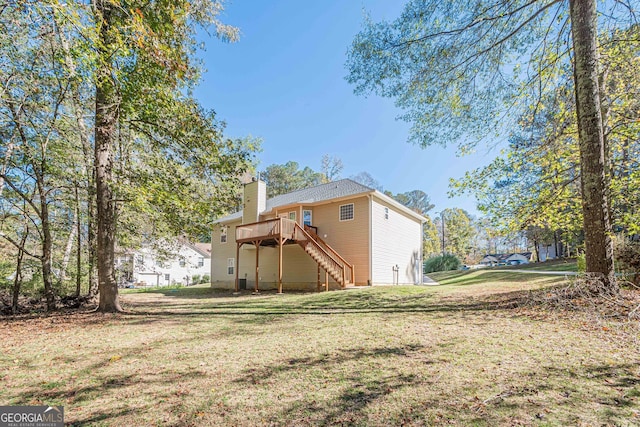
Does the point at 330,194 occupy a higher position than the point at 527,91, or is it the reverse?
the point at 527,91

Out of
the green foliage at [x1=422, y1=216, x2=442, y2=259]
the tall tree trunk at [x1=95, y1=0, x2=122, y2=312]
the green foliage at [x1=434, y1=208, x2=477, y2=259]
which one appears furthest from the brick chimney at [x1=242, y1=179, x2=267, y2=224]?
the green foliage at [x1=434, y1=208, x2=477, y2=259]

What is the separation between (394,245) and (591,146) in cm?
1147

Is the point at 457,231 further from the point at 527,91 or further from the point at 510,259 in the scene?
the point at 527,91

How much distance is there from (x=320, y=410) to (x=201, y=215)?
6.84 m

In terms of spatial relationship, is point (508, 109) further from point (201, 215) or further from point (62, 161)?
point (62, 161)

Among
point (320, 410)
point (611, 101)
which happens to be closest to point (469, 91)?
point (611, 101)

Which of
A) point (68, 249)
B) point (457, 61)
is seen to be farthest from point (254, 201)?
point (457, 61)

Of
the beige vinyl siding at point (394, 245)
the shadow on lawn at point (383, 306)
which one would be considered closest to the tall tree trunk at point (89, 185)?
the shadow on lawn at point (383, 306)

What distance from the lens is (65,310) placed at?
8867 millimetres

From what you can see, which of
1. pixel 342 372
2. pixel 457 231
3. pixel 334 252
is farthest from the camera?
pixel 457 231

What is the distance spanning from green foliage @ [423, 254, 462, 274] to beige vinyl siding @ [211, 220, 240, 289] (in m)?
21.6

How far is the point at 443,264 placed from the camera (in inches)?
1257

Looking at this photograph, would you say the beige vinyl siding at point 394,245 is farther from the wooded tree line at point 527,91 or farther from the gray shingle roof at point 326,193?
the wooded tree line at point 527,91
